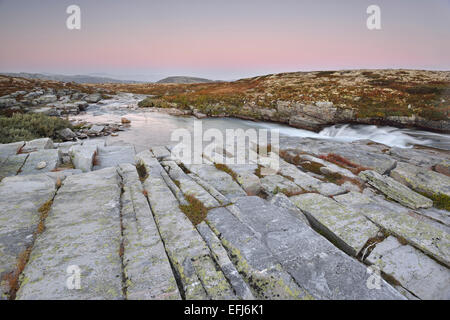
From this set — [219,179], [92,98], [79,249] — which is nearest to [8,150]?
[79,249]

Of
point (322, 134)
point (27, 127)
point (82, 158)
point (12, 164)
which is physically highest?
point (27, 127)

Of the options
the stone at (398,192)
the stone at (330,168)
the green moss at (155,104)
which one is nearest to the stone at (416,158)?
the stone at (398,192)

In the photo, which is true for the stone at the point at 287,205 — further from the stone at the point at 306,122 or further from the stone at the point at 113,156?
the stone at the point at 306,122

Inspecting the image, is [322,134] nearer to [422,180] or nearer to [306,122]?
[306,122]

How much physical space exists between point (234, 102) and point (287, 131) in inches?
722

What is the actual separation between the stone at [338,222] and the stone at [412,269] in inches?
17.4

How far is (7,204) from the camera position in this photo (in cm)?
678

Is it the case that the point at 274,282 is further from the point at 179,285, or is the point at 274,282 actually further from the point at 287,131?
the point at 287,131

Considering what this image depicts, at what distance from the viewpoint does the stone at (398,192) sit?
8617 millimetres

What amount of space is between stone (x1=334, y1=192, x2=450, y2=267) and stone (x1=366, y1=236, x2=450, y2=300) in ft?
0.82

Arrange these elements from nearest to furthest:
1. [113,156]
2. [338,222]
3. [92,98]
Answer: [338,222] → [113,156] → [92,98]

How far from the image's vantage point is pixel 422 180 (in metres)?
10.3

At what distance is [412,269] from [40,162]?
1670 centimetres

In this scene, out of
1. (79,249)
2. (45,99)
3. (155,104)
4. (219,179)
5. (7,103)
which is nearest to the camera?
(79,249)
